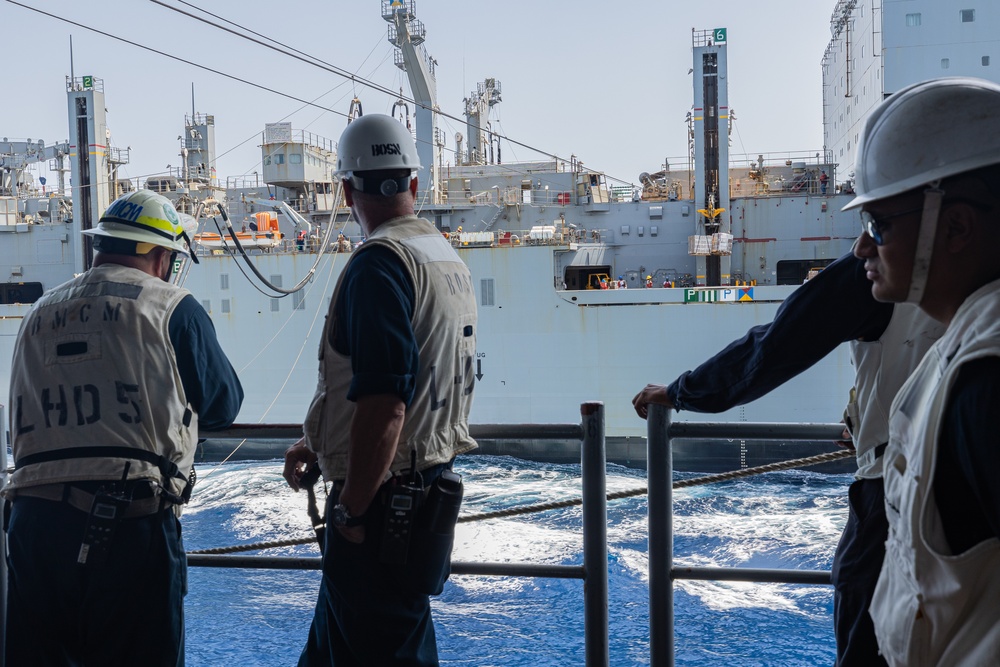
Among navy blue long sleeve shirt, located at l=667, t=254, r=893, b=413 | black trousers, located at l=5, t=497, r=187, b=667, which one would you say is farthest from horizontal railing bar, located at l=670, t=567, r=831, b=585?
black trousers, located at l=5, t=497, r=187, b=667

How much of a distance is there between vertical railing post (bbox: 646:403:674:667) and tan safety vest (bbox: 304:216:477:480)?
479mm

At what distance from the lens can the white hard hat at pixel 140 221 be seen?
1.71 m

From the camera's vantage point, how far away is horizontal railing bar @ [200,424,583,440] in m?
1.74

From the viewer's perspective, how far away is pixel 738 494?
38.2 ft

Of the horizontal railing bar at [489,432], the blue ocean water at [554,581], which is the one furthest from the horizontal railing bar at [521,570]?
the blue ocean water at [554,581]

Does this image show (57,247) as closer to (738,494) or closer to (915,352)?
(738,494)

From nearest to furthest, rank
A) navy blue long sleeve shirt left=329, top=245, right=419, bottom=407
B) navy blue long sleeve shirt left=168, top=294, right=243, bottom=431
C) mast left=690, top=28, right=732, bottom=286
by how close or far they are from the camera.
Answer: navy blue long sleeve shirt left=329, top=245, right=419, bottom=407 < navy blue long sleeve shirt left=168, top=294, right=243, bottom=431 < mast left=690, top=28, right=732, bottom=286

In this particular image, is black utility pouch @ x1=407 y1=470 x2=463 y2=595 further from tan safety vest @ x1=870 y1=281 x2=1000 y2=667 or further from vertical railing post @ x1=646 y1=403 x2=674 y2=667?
tan safety vest @ x1=870 y1=281 x2=1000 y2=667

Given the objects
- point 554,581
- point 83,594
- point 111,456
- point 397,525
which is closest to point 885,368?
point 397,525

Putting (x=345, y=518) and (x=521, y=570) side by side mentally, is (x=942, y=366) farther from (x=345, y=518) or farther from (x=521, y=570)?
(x=521, y=570)

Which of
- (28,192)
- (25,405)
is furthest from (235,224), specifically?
(25,405)

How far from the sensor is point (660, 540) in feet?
5.72

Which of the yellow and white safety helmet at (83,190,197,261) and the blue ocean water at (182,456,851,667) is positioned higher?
the yellow and white safety helmet at (83,190,197,261)

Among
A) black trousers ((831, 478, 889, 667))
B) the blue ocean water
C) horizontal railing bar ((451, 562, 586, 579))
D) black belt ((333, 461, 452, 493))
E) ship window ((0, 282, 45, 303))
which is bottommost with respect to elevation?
the blue ocean water
